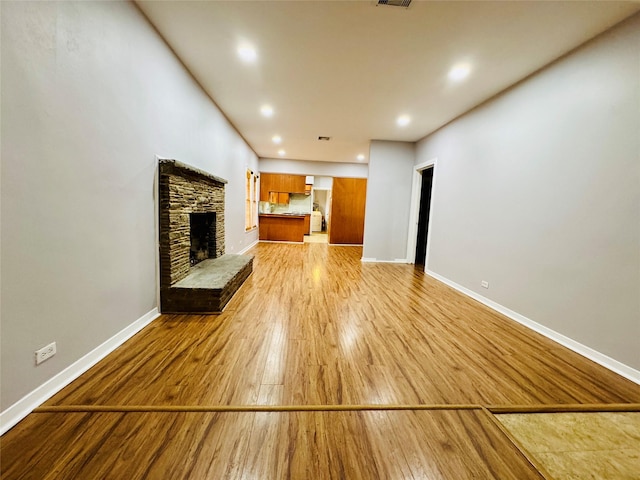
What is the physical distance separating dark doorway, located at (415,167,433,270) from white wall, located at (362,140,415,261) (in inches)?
12.9

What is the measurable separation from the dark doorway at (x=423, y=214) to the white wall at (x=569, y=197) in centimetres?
212

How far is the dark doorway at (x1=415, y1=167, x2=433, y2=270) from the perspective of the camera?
232 inches

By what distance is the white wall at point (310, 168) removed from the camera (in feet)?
27.7

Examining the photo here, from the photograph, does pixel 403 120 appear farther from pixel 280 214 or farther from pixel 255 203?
pixel 255 203

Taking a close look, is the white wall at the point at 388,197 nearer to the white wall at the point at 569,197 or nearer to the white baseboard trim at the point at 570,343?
the white wall at the point at 569,197

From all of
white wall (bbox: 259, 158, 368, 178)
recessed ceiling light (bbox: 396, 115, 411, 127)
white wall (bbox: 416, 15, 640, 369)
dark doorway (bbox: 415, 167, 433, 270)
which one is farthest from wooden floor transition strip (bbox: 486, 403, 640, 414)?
white wall (bbox: 259, 158, 368, 178)

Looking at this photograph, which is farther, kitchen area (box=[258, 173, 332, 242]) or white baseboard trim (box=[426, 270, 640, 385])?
kitchen area (box=[258, 173, 332, 242])

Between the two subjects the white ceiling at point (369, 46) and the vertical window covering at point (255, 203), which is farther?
the vertical window covering at point (255, 203)

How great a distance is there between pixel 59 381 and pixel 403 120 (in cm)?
521

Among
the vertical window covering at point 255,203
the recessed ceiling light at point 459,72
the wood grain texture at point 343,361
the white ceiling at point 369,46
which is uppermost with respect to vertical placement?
the recessed ceiling light at point 459,72

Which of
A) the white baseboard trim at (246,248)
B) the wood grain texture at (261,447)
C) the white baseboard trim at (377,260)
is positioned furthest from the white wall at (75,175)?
the white baseboard trim at (377,260)

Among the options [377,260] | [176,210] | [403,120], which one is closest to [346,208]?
[377,260]

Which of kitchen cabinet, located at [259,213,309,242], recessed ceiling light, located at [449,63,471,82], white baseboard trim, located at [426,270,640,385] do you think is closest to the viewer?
white baseboard trim, located at [426,270,640,385]

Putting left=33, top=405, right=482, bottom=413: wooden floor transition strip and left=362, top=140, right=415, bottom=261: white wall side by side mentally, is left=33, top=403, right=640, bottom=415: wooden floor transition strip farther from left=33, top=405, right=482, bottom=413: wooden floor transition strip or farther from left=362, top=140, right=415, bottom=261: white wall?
left=362, top=140, right=415, bottom=261: white wall
